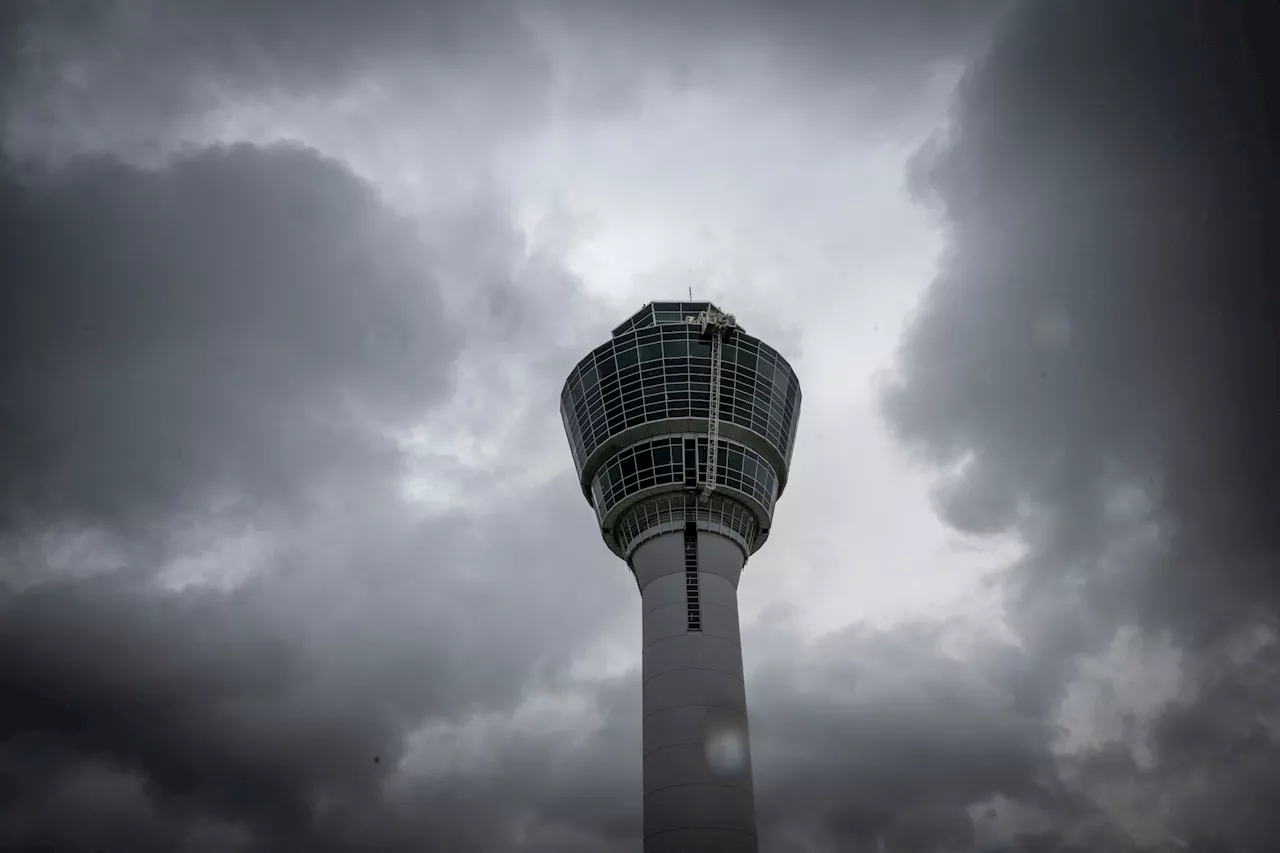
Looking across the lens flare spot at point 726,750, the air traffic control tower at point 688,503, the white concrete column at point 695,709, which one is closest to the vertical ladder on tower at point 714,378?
the air traffic control tower at point 688,503

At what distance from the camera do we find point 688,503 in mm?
78438

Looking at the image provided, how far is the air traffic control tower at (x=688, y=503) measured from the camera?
6725 cm

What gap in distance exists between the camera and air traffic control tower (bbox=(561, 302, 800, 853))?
67250 mm

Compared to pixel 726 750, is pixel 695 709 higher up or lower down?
higher up

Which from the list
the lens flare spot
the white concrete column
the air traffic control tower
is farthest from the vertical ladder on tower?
the lens flare spot

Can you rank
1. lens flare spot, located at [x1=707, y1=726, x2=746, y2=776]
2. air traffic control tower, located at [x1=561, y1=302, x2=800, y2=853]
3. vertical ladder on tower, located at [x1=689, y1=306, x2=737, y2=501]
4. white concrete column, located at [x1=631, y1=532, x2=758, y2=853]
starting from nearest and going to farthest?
1. white concrete column, located at [x1=631, y1=532, x2=758, y2=853]
2. air traffic control tower, located at [x1=561, y1=302, x2=800, y2=853]
3. lens flare spot, located at [x1=707, y1=726, x2=746, y2=776]
4. vertical ladder on tower, located at [x1=689, y1=306, x2=737, y2=501]

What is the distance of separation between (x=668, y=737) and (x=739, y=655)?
30.0ft

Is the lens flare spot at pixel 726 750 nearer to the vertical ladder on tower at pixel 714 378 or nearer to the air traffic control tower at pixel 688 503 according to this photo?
the air traffic control tower at pixel 688 503

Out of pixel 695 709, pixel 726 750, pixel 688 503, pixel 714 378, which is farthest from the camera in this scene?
pixel 714 378

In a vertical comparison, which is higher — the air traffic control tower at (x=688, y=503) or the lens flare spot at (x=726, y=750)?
the air traffic control tower at (x=688, y=503)

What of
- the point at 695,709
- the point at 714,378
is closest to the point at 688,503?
the point at 714,378

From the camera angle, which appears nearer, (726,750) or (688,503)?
(726,750)

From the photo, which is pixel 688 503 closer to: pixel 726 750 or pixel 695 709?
pixel 695 709

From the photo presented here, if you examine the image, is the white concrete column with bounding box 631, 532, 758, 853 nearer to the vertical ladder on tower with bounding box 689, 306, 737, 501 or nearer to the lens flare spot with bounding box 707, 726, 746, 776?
the lens flare spot with bounding box 707, 726, 746, 776
